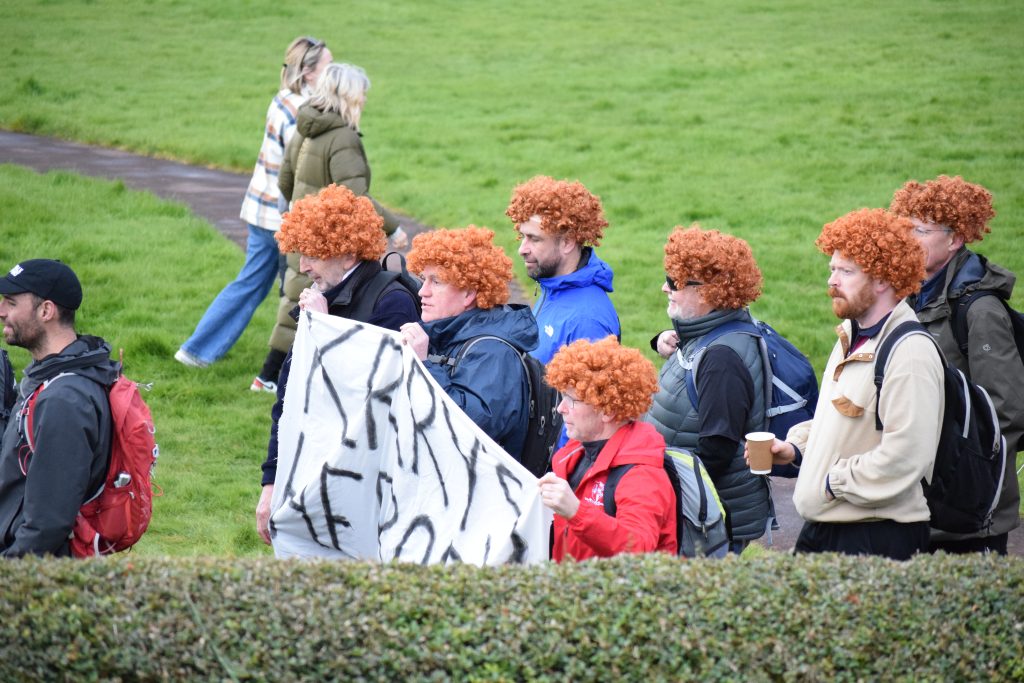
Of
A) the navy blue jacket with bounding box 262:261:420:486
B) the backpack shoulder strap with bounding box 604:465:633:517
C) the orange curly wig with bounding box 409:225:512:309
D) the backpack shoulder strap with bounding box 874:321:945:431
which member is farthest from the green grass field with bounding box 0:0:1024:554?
the backpack shoulder strap with bounding box 874:321:945:431

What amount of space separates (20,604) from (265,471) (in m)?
1.99

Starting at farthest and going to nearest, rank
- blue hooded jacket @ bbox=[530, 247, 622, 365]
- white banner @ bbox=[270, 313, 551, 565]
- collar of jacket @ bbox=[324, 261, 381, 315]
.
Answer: blue hooded jacket @ bbox=[530, 247, 622, 365] → collar of jacket @ bbox=[324, 261, 381, 315] → white banner @ bbox=[270, 313, 551, 565]

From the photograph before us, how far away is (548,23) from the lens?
2961 centimetres

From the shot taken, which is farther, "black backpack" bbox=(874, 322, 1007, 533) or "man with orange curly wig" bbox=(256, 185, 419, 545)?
"man with orange curly wig" bbox=(256, 185, 419, 545)

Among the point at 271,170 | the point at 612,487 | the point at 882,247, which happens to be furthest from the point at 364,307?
the point at 271,170

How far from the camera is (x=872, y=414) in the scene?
5203 millimetres

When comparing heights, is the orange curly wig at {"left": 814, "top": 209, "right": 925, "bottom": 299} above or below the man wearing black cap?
above

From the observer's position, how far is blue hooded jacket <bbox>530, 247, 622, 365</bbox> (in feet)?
21.7

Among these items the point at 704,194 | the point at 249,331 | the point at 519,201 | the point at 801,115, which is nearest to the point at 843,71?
the point at 801,115

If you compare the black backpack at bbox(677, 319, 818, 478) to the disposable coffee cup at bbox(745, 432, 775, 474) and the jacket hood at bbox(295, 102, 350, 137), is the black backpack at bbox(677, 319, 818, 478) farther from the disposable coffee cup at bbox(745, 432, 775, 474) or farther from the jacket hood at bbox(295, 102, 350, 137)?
the jacket hood at bbox(295, 102, 350, 137)

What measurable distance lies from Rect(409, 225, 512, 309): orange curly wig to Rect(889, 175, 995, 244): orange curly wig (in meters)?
2.11

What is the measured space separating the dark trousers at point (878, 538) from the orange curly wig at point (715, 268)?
1124 millimetres

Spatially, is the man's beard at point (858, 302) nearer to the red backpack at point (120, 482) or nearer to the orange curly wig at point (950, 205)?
the orange curly wig at point (950, 205)

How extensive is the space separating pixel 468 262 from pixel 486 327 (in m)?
0.31
